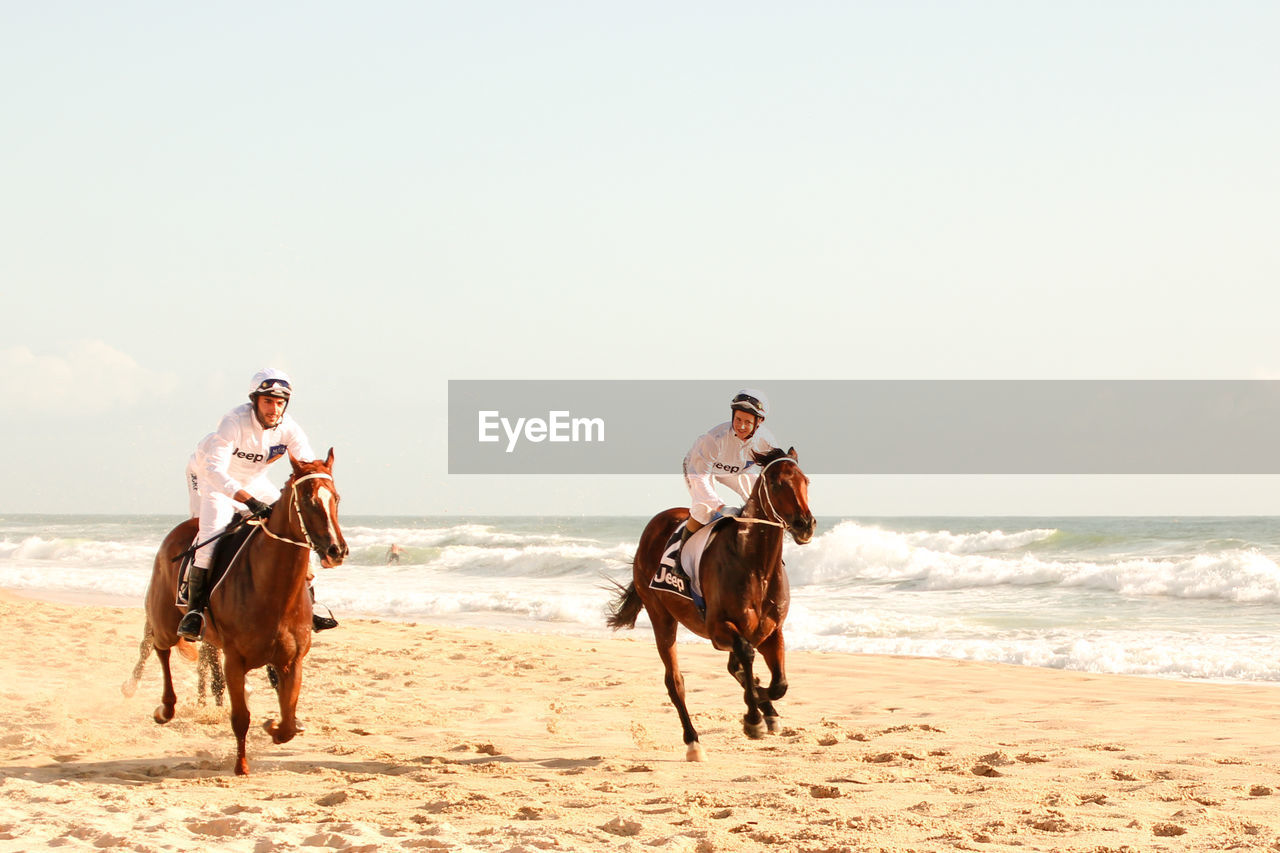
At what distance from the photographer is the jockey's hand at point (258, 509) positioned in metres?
7.75

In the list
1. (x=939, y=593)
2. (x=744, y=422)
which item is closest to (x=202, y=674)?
(x=744, y=422)

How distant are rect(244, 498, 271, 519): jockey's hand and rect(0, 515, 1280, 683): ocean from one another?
31.6 feet

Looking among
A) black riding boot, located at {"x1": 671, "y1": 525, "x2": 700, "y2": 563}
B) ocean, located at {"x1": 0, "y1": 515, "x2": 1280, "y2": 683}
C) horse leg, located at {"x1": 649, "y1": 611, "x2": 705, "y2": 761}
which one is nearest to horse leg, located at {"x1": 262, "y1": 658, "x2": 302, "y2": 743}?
horse leg, located at {"x1": 649, "y1": 611, "x2": 705, "y2": 761}

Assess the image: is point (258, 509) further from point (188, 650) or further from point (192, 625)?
point (188, 650)

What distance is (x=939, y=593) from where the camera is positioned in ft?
86.6

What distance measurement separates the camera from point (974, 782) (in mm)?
7562

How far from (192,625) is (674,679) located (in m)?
3.44

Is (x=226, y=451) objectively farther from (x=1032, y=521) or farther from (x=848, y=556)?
(x=1032, y=521)

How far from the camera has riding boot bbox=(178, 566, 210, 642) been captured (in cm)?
803

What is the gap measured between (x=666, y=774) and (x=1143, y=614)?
15356 millimetres

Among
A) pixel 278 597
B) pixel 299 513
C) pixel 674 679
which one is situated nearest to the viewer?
pixel 299 513

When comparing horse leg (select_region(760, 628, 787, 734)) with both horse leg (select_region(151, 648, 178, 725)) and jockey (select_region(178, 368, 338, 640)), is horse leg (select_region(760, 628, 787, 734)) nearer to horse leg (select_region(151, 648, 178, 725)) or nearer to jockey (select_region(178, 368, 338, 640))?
jockey (select_region(178, 368, 338, 640))

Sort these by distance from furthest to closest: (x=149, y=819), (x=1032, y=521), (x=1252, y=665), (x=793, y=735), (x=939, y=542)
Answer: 1. (x=1032, y=521)
2. (x=939, y=542)
3. (x=1252, y=665)
4. (x=793, y=735)
5. (x=149, y=819)

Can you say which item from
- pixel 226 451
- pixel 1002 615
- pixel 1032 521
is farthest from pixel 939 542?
pixel 1032 521
